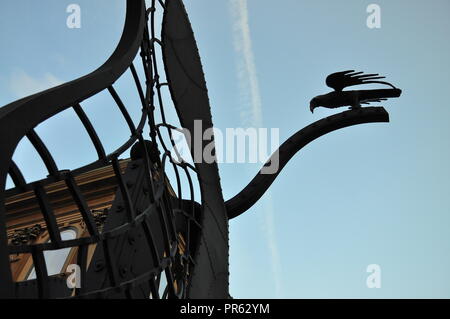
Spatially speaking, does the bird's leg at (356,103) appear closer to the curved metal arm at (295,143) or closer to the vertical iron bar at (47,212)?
the curved metal arm at (295,143)

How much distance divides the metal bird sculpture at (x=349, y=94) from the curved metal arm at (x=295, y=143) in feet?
0.60

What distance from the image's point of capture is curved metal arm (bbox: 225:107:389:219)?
381 centimetres

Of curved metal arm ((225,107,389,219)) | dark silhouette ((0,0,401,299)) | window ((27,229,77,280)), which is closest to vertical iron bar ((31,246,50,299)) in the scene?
dark silhouette ((0,0,401,299))

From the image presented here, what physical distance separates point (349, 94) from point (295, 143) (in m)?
0.76

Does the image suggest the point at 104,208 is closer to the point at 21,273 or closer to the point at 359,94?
the point at 21,273

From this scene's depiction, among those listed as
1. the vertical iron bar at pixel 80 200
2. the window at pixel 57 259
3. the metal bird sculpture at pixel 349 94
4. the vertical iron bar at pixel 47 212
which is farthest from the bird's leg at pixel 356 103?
the window at pixel 57 259

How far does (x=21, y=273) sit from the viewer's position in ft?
41.3

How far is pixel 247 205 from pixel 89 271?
5.55 ft

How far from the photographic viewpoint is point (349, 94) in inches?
171

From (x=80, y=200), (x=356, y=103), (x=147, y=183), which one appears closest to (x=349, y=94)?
(x=356, y=103)

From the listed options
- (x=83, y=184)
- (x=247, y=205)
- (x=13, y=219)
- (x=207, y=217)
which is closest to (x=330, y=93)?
(x=247, y=205)

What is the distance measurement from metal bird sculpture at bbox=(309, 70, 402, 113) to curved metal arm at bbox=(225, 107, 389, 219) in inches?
7.2

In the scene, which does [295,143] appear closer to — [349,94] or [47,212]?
[349,94]

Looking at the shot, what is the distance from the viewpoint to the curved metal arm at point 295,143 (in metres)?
3.81
